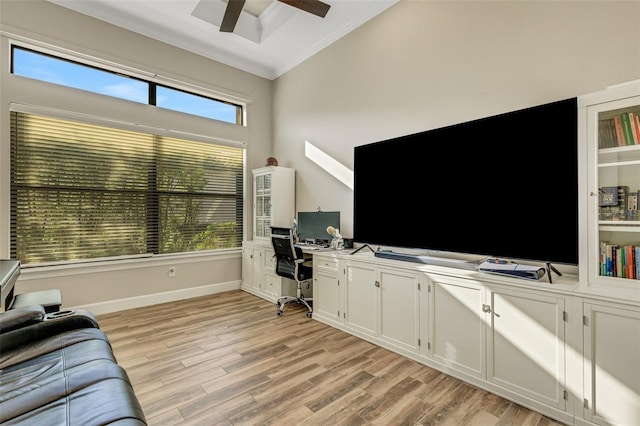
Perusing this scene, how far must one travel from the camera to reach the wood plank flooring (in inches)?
71.3

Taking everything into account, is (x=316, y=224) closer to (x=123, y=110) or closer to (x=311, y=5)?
(x=311, y=5)

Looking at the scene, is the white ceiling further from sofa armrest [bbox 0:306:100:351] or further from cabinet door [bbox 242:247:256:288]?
sofa armrest [bbox 0:306:100:351]

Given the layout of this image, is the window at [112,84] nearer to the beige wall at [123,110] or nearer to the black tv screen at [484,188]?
the beige wall at [123,110]

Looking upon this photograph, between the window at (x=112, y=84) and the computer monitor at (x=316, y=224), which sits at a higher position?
the window at (x=112, y=84)

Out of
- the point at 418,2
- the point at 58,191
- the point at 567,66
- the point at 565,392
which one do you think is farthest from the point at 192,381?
the point at 418,2

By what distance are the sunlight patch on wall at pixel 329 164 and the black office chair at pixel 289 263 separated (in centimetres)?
99

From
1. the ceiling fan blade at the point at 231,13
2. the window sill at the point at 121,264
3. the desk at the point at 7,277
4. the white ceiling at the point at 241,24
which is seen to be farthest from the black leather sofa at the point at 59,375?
the white ceiling at the point at 241,24

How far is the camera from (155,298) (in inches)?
157

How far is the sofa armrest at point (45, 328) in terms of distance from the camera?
4.87ft

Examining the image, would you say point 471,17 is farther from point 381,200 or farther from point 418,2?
point 381,200

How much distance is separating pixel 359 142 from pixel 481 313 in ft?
7.58

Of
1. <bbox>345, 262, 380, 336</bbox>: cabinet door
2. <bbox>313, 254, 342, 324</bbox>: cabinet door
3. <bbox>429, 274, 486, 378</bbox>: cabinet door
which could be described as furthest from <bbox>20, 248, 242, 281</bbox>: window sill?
<bbox>429, 274, 486, 378</bbox>: cabinet door

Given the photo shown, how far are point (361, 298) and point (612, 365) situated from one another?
1.79 meters

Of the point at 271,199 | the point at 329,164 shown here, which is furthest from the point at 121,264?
the point at 329,164
